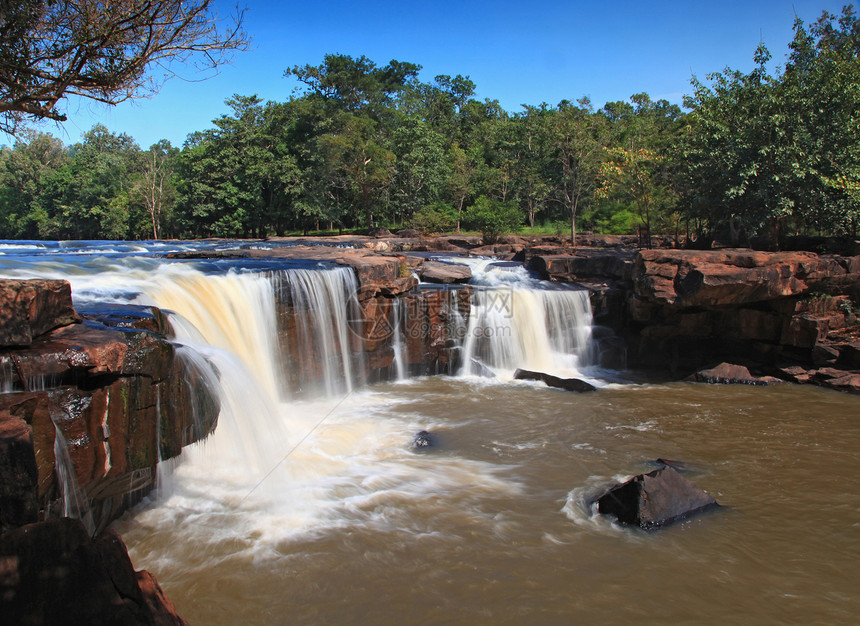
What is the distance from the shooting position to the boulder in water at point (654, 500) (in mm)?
5828

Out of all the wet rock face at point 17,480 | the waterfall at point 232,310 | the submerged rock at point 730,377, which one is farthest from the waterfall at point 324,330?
the submerged rock at point 730,377

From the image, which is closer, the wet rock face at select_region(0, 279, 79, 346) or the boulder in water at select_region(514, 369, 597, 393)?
the wet rock face at select_region(0, 279, 79, 346)

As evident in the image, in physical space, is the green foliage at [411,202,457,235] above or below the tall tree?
below

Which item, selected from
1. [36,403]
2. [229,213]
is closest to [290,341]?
[36,403]

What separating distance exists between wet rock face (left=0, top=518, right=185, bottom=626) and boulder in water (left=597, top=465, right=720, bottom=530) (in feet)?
15.3

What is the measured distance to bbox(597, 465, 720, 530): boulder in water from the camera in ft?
19.1

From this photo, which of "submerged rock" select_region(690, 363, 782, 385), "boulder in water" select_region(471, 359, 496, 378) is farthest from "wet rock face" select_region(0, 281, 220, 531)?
"submerged rock" select_region(690, 363, 782, 385)

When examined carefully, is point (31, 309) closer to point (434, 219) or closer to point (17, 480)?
point (17, 480)

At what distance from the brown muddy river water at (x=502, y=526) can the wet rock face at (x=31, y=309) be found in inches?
93.4

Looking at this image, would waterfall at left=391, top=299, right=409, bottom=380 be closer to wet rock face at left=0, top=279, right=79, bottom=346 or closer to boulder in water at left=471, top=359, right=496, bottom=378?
boulder in water at left=471, top=359, right=496, bottom=378

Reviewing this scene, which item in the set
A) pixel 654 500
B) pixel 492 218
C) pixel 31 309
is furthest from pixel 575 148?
pixel 31 309

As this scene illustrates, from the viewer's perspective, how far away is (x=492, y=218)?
101 ft

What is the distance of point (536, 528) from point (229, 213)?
39.2m

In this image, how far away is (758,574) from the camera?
5004mm
